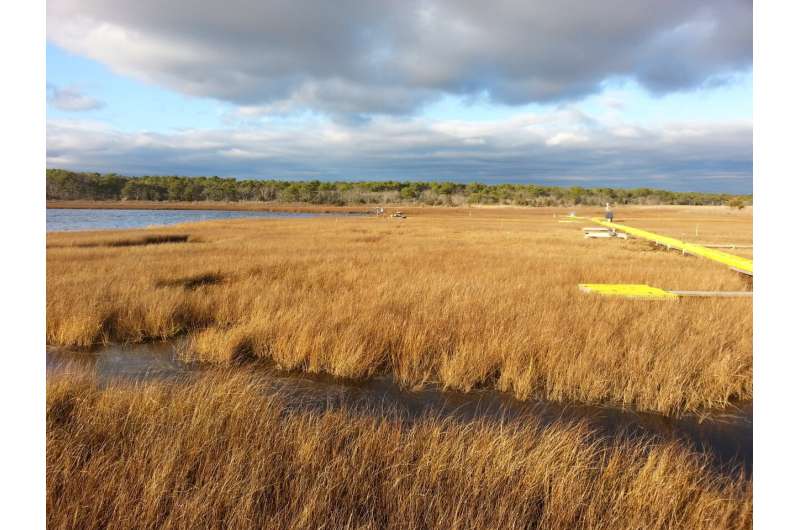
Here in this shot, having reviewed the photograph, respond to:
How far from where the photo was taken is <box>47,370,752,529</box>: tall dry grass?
2832 millimetres

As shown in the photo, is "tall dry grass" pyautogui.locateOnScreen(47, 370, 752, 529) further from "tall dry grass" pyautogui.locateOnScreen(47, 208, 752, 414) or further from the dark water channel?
"tall dry grass" pyautogui.locateOnScreen(47, 208, 752, 414)

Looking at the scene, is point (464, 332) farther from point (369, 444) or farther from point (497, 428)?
point (369, 444)

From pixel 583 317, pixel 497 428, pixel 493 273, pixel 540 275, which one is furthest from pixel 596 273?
pixel 497 428

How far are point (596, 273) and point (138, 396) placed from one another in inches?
526

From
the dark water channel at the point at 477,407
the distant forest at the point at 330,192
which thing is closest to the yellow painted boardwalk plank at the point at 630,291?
the dark water channel at the point at 477,407

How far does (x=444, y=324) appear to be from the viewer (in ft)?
25.2

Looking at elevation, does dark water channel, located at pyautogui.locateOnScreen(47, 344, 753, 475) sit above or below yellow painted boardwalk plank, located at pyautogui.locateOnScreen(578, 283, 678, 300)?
below

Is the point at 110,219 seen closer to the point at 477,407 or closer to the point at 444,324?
the point at 444,324

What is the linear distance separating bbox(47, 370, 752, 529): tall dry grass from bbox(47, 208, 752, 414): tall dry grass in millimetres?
1737

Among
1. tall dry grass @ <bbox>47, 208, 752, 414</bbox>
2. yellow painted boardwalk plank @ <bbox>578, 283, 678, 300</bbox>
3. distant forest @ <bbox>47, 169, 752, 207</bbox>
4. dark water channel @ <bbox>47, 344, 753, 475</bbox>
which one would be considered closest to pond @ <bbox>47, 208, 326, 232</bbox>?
tall dry grass @ <bbox>47, 208, 752, 414</bbox>

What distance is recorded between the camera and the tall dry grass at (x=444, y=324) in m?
5.91

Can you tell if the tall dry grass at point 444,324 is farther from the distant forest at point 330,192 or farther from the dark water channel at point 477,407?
the distant forest at point 330,192

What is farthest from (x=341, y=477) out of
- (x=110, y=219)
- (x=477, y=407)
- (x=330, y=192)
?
(x=330, y=192)

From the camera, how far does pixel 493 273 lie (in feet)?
42.8
